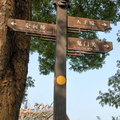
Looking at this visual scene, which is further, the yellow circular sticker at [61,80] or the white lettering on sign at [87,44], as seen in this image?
the white lettering on sign at [87,44]

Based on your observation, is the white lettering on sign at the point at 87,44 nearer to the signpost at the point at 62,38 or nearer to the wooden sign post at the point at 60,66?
the signpost at the point at 62,38

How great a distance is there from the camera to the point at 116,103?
37.2 feet

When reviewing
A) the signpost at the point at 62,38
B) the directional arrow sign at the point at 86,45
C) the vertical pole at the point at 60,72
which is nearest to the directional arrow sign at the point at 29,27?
the signpost at the point at 62,38

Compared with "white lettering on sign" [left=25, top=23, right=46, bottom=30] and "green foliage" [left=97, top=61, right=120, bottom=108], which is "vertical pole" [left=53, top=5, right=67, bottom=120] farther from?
"green foliage" [left=97, top=61, right=120, bottom=108]

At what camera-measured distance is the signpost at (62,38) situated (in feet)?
10.9

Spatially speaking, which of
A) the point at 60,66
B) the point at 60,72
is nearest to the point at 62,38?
the point at 60,66

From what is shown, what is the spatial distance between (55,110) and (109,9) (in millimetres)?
8324

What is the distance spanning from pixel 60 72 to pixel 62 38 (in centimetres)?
73

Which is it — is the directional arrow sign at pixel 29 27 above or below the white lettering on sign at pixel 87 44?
above

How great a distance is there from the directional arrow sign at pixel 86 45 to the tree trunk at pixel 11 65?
142 cm

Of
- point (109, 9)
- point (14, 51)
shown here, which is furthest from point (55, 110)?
point (109, 9)

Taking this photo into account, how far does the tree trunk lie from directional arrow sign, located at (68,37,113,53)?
142cm

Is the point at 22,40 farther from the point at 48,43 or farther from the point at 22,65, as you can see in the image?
the point at 48,43

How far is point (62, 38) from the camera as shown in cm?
373
